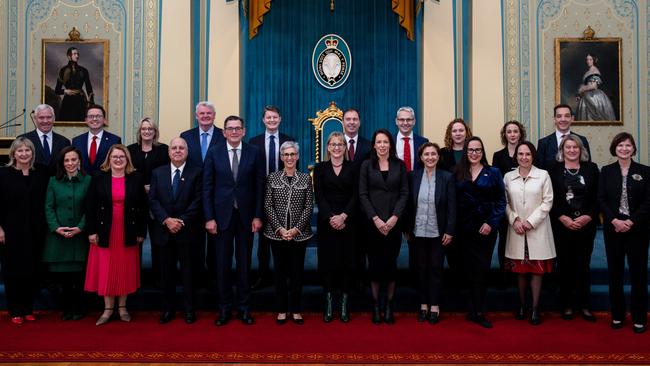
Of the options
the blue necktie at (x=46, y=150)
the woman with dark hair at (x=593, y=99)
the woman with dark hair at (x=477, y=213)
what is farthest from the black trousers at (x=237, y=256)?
the woman with dark hair at (x=593, y=99)

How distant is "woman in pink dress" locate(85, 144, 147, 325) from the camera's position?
438 centimetres

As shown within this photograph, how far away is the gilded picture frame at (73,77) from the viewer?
773 centimetres

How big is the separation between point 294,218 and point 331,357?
117 cm

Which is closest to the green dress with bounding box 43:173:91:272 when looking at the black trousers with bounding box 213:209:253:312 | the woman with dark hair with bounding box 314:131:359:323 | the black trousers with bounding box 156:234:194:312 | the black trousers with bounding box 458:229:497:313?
the black trousers with bounding box 156:234:194:312

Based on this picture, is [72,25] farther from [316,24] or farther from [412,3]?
[412,3]

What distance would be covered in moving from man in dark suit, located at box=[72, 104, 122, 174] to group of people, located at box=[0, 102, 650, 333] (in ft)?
1.28

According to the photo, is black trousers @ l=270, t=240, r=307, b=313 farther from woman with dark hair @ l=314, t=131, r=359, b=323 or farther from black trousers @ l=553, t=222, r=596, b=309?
black trousers @ l=553, t=222, r=596, b=309

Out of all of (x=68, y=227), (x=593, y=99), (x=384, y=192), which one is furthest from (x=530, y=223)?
(x=593, y=99)

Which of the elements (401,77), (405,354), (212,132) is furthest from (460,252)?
(401,77)

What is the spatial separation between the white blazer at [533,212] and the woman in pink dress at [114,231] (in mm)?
2901

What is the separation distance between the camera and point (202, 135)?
16.1 ft

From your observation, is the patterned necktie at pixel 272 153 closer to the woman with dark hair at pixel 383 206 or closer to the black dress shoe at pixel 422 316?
the woman with dark hair at pixel 383 206

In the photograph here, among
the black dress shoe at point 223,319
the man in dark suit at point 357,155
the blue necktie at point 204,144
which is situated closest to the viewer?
the black dress shoe at point 223,319

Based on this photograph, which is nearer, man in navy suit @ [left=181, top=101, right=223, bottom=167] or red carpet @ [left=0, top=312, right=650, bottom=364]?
red carpet @ [left=0, top=312, right=650, bottom=364]
